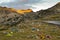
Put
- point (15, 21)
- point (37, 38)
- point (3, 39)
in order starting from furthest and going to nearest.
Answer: point (15, 21) → point (37, 38) → point (3, 39)

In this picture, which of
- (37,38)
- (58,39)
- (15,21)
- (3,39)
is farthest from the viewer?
(15,21)

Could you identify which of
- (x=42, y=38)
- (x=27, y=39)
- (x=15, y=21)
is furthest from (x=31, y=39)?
(x=15, y=21)

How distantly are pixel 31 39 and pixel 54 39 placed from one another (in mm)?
6824

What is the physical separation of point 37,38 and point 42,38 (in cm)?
139

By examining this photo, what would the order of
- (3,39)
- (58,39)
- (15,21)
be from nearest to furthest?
(3,39) → (58,39) → (15,21)

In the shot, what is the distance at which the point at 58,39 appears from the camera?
4534cm

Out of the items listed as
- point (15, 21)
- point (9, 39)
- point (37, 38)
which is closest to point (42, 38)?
point (37, 38)

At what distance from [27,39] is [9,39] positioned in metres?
3.48

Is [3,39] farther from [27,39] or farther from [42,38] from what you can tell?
[42,38]

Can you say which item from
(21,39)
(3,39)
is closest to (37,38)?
(21,39)

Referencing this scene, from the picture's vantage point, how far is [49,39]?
4384cm

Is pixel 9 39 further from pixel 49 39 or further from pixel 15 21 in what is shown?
pixel 15 21

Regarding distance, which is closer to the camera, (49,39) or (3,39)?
(3,39)

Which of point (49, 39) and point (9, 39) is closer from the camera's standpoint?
point (9, 39)
